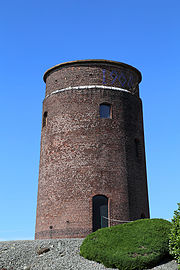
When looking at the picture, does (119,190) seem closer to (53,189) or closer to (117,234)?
(53,189)

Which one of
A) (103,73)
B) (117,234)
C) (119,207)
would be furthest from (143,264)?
(103,73)

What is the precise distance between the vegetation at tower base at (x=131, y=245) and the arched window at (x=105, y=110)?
25.6 feet

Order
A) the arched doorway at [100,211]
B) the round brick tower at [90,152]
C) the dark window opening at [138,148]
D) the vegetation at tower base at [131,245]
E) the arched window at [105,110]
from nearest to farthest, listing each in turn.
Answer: the vegetation at tower base at [131,245] < the arched doorway at [100,211] < the round brick tower at [90,152] < the arched window at [105,110] < the dark window opening at [138,148]

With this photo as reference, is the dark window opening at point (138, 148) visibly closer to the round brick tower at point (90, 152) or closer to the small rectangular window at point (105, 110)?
the round brick tower at point (90, 152)

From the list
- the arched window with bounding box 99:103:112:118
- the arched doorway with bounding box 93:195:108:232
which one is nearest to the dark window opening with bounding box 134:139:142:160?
the arched window with bounding box 99:103:112:118

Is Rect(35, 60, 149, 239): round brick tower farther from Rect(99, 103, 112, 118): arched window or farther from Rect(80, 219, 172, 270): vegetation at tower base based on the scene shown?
Rect(80, 219, 172, 270): vegetation at tower base

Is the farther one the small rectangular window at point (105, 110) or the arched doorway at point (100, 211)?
the small rectangular window at point (105, 110)

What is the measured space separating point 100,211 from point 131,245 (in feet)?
19.9

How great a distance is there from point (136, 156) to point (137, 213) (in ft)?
10.6

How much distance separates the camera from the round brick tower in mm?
18812

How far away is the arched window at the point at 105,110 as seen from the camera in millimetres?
20516

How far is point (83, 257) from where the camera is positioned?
13008mm

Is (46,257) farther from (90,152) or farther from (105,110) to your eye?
(105,110)

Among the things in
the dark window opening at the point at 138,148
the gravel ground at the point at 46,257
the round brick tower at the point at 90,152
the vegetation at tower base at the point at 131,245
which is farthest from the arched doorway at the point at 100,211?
the vegetation at tower base at the point at 131,245
